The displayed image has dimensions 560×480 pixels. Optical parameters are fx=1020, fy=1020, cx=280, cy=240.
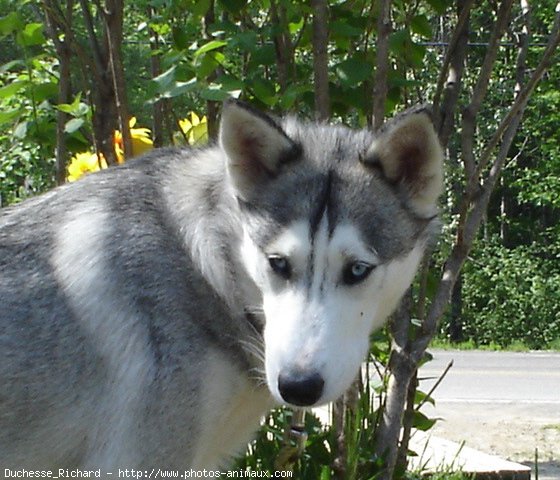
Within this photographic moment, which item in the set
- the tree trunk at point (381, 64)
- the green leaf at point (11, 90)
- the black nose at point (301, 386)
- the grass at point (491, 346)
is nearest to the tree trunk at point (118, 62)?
the green leaf at point (11, 90)

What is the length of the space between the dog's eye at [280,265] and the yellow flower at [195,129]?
197 cm

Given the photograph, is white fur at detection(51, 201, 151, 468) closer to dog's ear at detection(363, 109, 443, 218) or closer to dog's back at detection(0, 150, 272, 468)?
dog's back at detection(0, 150, 272, 468)

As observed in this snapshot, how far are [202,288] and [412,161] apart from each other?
0.75 metres

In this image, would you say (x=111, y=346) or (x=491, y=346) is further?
(x=491, y=346)

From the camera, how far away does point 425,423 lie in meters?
4.81

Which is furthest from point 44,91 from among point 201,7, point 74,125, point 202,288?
point 202,288

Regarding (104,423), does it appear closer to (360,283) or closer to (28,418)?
(28,418)

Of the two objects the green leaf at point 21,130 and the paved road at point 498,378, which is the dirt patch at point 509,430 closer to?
the paved road at point 498,378

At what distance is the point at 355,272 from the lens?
2.87 m

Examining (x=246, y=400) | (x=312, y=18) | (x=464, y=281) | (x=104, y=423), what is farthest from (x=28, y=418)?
(x=464, y=281)

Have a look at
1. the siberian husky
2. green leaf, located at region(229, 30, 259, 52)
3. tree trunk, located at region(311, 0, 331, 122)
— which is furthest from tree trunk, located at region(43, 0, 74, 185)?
the siberian husky

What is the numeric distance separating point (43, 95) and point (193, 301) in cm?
236

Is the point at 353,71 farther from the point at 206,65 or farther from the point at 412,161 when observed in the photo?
the point at 412,161

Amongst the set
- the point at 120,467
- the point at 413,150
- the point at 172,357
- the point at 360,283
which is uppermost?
the point at 413,150
